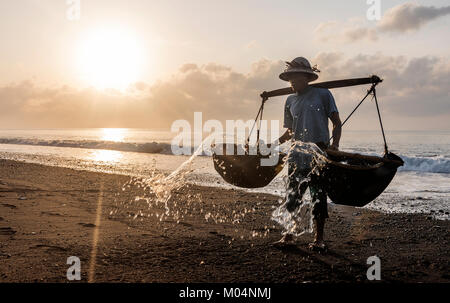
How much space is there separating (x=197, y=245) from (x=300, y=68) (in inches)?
99.8

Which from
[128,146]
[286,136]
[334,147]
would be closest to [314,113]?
[334,147]

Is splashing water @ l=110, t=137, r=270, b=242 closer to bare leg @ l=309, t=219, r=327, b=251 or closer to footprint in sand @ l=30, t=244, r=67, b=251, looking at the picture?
bare leg @ l=309, t=219, r=327, b=251

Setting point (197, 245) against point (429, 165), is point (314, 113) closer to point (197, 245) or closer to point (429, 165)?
point (197, 245)

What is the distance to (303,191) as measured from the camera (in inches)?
175

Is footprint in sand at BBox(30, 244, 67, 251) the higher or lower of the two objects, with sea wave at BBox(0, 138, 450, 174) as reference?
lower

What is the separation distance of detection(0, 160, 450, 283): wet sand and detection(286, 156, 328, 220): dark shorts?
0.50 metres

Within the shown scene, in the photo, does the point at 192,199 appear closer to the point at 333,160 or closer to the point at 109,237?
the point at 109,237

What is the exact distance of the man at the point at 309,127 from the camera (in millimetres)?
4219

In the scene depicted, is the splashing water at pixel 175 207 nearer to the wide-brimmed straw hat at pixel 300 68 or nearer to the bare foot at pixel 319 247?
the bare foot at pixel 319 247

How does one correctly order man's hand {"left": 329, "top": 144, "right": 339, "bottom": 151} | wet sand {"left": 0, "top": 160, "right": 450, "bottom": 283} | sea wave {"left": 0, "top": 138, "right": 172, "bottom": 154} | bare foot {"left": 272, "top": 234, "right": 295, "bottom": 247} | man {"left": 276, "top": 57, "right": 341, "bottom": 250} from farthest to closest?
sea wave {"left": 0, "top": 138, "right": 172, "bottom": 154}, bare foot {"left": 272, "top": 234, "right": 295, "bottom": 247}, man {"left": 276, "top": 57, "right": 341, "bottom": 250}, man's hand {"left": 329, "top": 144, "right": 339, "bottom": 151}, wet sand {"left": 0, "top": 160, "right": 450, "bottom": 283}

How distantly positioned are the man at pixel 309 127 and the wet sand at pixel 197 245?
53 cm

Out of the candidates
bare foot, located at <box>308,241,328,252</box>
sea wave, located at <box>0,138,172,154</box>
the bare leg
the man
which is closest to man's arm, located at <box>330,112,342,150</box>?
the man

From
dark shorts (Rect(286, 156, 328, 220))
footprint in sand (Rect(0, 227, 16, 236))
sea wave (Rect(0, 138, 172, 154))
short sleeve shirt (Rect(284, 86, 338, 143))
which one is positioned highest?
sea wave (Rect(0, 138, 172, 154))

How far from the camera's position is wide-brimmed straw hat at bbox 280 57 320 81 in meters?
4.26
